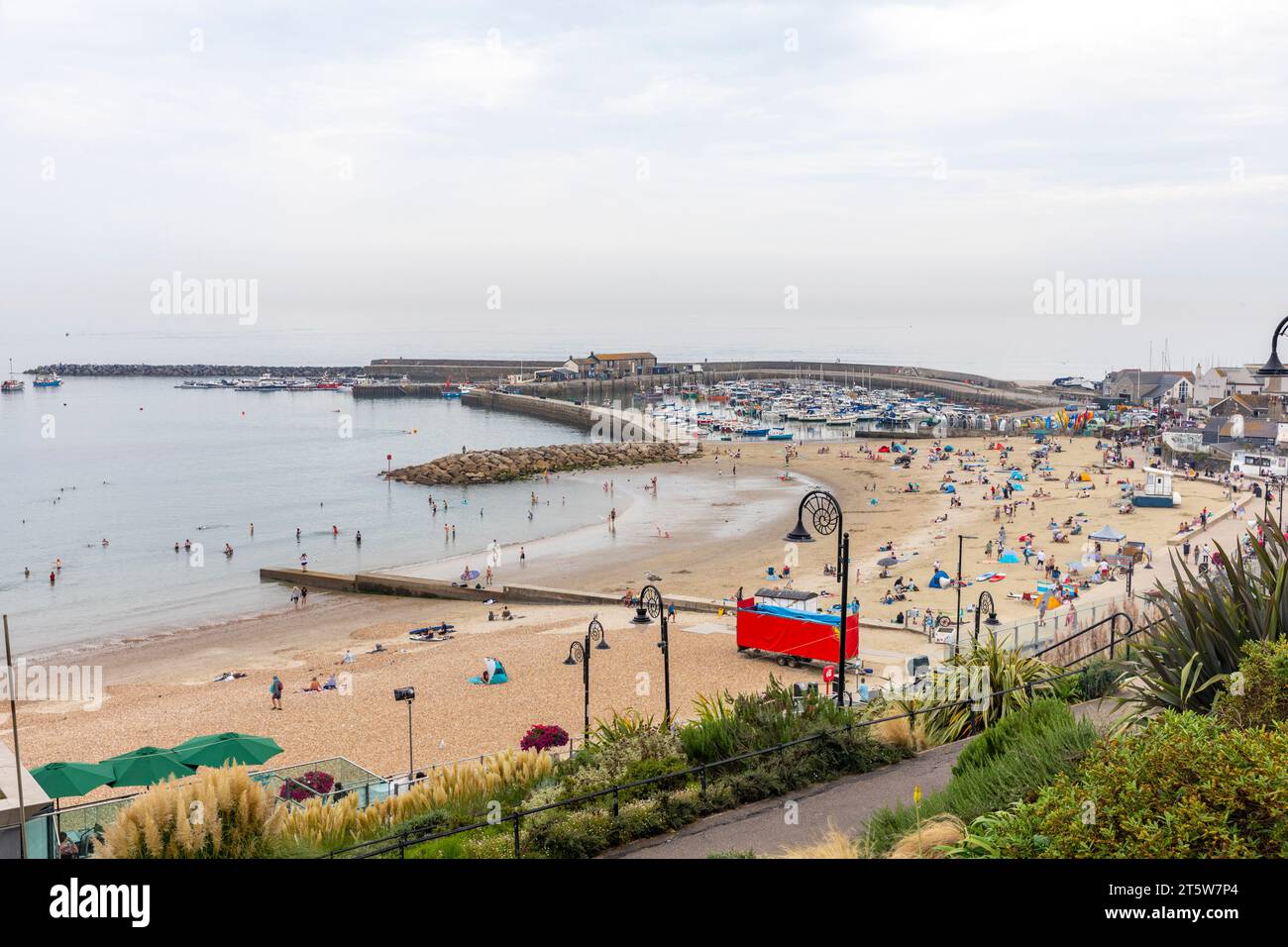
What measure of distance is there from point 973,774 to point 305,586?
107 feet

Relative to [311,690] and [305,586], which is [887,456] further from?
[311,690]

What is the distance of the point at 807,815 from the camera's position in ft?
28.9

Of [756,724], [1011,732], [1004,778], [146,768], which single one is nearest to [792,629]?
[756,724]

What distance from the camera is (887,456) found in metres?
67.7

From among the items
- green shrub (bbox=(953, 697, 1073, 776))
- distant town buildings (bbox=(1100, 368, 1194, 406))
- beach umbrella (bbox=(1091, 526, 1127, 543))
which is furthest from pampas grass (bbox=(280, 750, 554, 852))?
distant town buildings (bbox=(1100, 368, 1194, 406))

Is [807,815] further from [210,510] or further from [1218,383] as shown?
[1218,383]

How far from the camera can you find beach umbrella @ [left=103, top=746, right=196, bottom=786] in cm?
1350

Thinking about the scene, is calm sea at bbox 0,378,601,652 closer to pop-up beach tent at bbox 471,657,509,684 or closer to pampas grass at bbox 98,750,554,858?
pop-up beach tent at bbox 471,657,509,684

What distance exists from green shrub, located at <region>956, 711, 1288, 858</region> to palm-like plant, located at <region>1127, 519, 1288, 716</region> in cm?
262

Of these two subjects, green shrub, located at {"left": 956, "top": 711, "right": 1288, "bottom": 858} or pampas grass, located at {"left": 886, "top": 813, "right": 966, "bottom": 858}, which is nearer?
green shrub, located at {"left": 956, "top": 711, "right": 1288, "bottom": 858}

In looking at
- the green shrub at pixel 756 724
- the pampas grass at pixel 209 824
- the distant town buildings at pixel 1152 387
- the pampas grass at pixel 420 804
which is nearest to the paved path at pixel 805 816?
the green shrub at pixel 756 724

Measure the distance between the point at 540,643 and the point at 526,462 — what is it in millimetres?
41971

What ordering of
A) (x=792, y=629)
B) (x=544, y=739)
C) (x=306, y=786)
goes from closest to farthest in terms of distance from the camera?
(x=306, y=786) → (x=544, y=739) → (x=792, y=629)

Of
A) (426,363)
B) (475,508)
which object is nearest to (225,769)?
(475,508)
